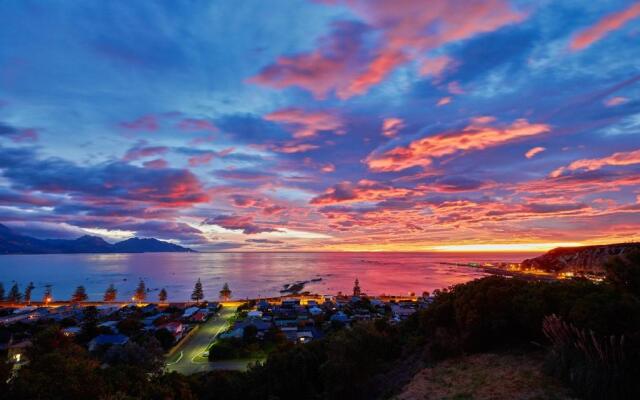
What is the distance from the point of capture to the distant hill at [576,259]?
97688 millimetres

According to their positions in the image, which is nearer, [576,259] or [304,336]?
[304,336]

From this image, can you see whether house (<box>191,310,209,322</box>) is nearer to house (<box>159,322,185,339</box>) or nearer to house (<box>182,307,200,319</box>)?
house (<box>182,307,200,319</box>)

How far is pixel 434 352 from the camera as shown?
13.8m

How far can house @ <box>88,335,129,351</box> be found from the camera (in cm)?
2894

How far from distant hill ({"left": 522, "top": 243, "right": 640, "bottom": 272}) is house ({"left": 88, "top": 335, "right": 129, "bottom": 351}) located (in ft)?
339

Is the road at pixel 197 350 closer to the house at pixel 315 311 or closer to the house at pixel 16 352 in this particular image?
the house at pixel 16 352

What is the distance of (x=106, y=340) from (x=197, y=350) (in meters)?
7.93

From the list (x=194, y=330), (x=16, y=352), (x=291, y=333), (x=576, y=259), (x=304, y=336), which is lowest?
(x=194, y=330)

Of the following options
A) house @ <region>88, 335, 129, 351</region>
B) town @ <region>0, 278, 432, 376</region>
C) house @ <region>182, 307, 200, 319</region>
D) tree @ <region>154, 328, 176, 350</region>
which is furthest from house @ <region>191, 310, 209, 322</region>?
tree @ <region>154, 328, 176, 350</region>

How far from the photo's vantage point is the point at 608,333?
352 inches

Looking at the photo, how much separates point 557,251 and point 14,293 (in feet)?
496

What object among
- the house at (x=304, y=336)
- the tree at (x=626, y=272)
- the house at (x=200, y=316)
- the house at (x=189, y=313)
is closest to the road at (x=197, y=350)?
the house at (x=200, y=316)

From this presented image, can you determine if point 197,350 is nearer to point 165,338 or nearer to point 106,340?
point 165,338

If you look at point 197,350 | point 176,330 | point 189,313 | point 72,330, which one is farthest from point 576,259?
point 72,330
